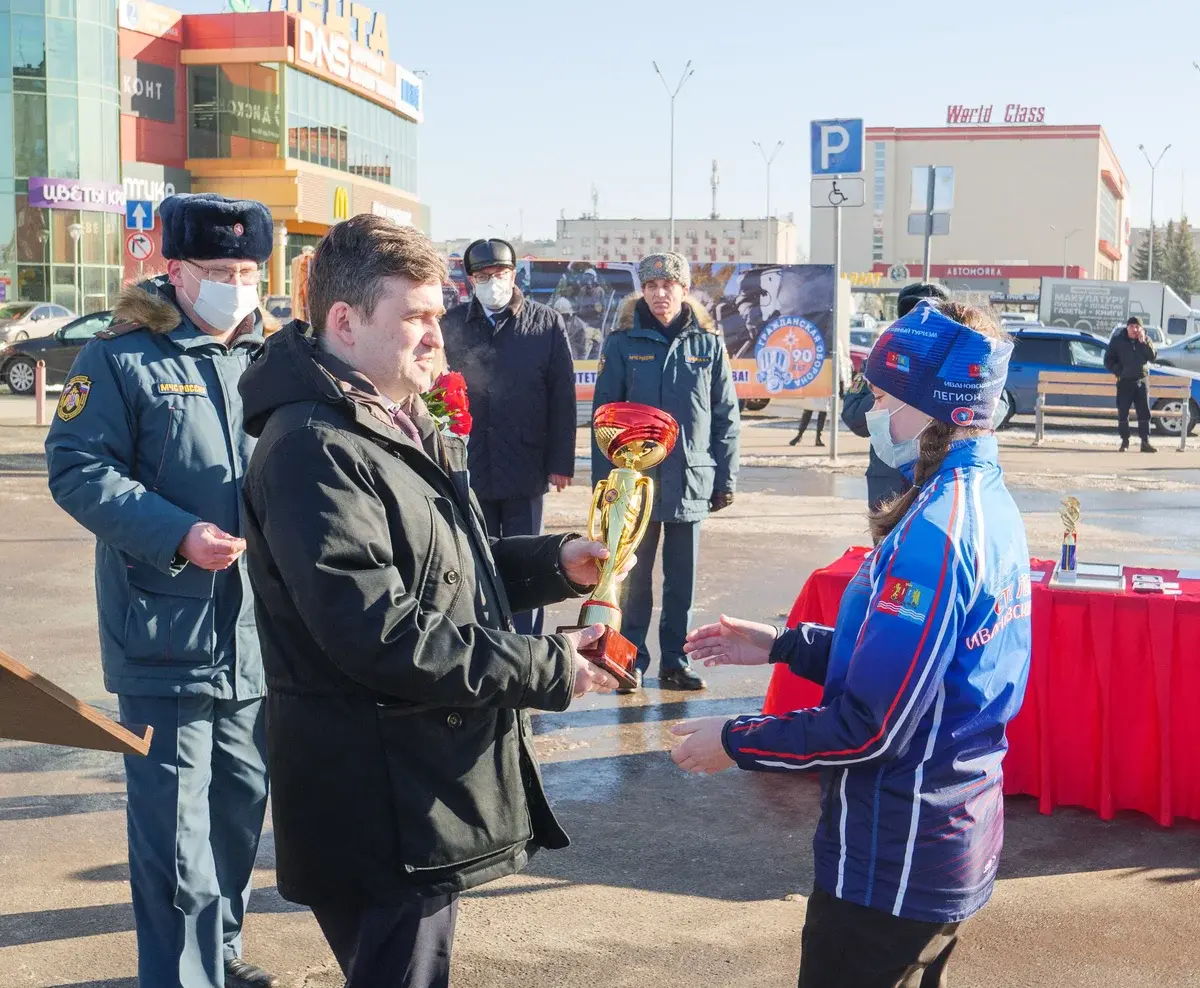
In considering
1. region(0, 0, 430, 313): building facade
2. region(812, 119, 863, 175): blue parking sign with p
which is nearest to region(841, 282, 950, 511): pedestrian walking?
region(812, 119, 863, 175): blue parking sign with p

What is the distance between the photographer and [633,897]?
15.0 feet

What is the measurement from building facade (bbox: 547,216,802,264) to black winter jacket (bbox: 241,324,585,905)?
115556mm

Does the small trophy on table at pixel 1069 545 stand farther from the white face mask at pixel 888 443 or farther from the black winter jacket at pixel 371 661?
the black winter jacket at pixel 371 661

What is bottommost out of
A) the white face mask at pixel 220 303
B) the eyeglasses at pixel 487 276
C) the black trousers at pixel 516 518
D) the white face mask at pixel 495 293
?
the black trousers at pixel 516 518

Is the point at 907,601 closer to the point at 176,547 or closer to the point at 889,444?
the point at 889,444

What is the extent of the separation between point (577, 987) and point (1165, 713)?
2.55m

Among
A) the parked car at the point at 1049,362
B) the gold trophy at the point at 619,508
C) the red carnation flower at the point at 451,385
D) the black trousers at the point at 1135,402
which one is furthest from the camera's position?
the parked car at the point at 1049,362

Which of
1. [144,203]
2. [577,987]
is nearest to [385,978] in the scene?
[577,987]

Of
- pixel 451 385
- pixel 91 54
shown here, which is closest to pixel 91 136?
pixel 91 54

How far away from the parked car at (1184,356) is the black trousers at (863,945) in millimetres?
24344

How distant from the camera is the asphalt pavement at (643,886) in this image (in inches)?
160

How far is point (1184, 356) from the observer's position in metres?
25.1

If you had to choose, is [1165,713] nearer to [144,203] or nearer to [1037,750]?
[1037,750]

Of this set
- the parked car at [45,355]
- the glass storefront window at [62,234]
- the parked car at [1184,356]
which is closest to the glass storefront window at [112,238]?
the glass storefront window at [62,234]
